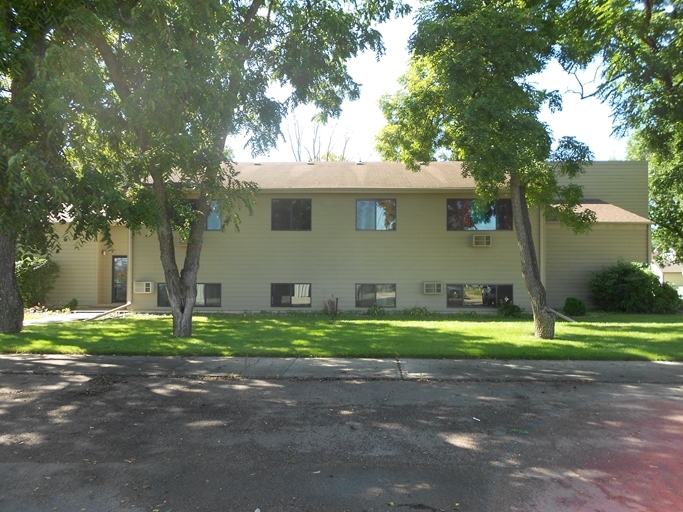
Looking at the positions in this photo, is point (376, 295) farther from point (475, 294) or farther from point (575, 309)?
point (575, 309)

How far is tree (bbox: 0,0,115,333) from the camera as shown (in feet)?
21.0

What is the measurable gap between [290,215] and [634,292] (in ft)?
41.5

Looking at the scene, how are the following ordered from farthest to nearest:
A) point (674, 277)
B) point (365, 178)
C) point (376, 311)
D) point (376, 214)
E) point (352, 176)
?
point (674, 277)
point (352, 176)
point (365, 178)
point (376, 214)
point (376, 311)

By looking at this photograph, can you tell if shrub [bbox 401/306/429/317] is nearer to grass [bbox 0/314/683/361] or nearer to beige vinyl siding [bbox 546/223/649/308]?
grass [bbox 0/314/683/361]

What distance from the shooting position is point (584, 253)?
63.1ft

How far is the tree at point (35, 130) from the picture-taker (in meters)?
6.41

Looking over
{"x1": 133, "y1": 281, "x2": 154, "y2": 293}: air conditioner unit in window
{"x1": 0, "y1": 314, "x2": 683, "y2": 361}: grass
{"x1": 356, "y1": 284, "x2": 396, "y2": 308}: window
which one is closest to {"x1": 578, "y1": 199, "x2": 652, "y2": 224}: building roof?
{"x1": 0, "y1": 314, "x2": 683, "y2": 361}: grass

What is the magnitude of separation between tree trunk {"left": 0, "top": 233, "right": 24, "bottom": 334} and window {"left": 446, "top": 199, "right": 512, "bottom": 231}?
1293cm

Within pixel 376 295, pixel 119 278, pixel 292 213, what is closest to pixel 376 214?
pixel 376 295

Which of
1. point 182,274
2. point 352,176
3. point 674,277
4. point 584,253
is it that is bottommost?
point 182,274

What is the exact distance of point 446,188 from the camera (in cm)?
1669

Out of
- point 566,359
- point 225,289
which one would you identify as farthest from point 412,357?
point 225,289

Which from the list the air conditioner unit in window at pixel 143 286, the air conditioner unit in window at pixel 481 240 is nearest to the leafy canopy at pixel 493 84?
the air conditioner unit in window at pixel 481 240

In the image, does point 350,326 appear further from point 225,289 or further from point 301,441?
point 301,441
